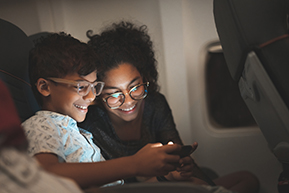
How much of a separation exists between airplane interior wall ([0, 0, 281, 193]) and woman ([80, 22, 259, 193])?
0.27 feet

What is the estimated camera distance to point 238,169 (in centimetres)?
137

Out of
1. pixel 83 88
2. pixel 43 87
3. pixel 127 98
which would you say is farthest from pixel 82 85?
pixel 127 98

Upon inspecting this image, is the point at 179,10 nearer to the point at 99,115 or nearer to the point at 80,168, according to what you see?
the point at 99,115

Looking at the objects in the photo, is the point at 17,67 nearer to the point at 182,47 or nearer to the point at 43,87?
the point at 43,87

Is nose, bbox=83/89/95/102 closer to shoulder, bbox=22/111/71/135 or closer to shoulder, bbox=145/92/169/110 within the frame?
shoulder, bbox=22/111/71/135

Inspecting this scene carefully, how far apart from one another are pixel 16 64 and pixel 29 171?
2.37ft

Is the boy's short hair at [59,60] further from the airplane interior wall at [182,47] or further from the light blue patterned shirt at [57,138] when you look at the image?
the airplane interior wall at [182,47]

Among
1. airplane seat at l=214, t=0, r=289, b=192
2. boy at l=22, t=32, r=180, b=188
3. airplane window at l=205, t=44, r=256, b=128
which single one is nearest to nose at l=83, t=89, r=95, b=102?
boy at l=22, t=32, r=180, b=188

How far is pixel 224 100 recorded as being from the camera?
137 cm

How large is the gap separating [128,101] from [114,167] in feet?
1.41

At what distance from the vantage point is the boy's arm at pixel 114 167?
1.89 ft

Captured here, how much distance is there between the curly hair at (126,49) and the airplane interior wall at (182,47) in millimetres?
68

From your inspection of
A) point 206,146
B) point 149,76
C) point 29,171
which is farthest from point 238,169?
point 29,171

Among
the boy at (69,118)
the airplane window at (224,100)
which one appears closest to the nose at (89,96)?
the boy at (69,118)
